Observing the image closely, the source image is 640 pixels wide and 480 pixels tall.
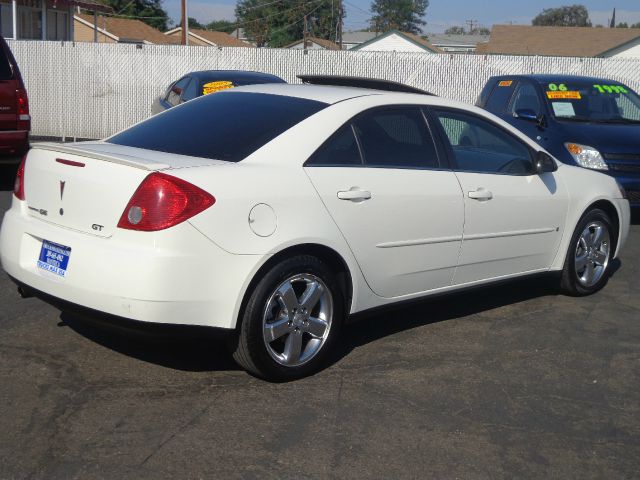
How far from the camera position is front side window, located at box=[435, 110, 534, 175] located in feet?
19.6

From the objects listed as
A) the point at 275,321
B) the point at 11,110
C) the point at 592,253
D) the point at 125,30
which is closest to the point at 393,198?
the point at 275,321

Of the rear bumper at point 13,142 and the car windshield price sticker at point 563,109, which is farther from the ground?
the car windshield price sticker at point 563,109

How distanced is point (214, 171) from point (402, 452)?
1.63m

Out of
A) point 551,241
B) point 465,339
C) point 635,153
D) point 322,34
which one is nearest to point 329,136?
point 465,339

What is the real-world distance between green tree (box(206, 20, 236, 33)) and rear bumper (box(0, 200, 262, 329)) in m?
94.7

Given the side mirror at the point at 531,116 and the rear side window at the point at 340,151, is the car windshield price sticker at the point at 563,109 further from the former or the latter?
the rear side window at the point at 340,151

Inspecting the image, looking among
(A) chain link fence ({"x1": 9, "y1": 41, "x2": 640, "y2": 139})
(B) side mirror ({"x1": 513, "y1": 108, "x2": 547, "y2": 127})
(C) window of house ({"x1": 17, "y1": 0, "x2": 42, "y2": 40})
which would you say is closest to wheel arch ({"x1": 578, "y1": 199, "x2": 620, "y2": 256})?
(B) side mirror ({"x1": 513, "y1": 108, "x2": 547, "y2": 127})

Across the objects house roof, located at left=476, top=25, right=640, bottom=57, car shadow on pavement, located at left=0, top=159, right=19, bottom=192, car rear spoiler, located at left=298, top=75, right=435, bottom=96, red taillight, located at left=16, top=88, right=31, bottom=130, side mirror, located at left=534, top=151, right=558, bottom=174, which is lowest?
car shadow on pavement, located at left=0, top=159, right=19, bottom=192

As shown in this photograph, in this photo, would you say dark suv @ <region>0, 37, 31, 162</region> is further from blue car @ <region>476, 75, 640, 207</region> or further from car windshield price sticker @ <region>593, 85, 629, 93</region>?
car windshield price sticker @ <region>593, 85, 629, 93</region>

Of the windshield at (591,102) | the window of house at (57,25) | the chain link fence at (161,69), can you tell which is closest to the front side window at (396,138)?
the windshield at (591,102)

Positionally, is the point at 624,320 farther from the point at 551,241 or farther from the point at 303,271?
the point at 303,271

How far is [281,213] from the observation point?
462cm

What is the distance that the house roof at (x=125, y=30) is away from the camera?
52781 mm

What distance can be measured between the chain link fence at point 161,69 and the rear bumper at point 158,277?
47.1 feet
